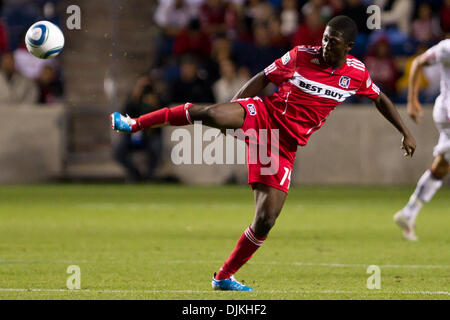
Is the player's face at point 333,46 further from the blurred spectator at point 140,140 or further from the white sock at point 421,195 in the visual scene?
the blurred spectator at point 140,140

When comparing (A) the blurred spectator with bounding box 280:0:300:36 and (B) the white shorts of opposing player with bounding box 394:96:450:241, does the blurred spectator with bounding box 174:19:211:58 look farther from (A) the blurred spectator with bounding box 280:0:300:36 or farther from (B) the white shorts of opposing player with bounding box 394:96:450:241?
(B) the white shorts of opposing player with bounding box 394:96:450:241

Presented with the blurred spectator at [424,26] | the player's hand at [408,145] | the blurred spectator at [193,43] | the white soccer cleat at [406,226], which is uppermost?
the blurred spectator at [424,26]

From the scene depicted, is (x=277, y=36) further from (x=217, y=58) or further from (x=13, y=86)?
(x=13, y=86)

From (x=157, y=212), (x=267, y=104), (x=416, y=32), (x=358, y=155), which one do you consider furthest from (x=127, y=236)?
(x=416, y=32)

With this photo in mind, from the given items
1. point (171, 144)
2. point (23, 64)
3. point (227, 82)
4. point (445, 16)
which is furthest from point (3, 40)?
point (445, 16)

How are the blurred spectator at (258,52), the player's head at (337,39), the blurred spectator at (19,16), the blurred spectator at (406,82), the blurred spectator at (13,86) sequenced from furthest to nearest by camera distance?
the blurred spectator at (19,16), the blurred spectator at (258,52), the blurred spectator at (13,86), the blurred spectator at (406,82), the player's head at (337,39)

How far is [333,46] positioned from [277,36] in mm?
12048

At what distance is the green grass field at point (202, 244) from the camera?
7.31m

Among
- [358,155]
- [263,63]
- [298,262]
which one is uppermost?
[263,63]

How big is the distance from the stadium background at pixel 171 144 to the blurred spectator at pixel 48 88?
0.03m

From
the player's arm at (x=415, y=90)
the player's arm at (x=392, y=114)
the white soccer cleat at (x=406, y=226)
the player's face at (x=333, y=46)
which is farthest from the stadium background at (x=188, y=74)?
the player's face at (x=333, y=46)

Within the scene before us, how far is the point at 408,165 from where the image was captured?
1831cm

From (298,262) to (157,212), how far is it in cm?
517

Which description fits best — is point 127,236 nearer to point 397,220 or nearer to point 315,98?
point 397,220
